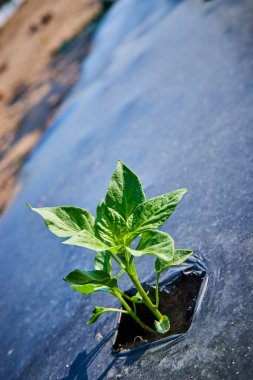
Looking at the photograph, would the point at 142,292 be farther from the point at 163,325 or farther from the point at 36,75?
the point at 36,75

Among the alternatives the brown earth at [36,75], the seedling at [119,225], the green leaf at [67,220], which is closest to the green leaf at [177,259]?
the seedling at [119,225]

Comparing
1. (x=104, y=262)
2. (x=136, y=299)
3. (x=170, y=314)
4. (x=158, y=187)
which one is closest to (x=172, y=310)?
(x=170, y=314)

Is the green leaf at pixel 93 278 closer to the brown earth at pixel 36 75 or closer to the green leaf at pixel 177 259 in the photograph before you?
the green leaf at pixel 177 259

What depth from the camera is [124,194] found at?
105 cm

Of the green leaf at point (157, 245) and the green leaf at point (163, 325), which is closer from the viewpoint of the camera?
the green leaf at point (157, 245)

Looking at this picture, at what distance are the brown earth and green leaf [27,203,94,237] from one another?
225cm

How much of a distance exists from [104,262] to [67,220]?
187 mm

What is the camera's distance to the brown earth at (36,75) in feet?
13.5

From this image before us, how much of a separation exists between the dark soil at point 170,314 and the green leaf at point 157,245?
275 mm

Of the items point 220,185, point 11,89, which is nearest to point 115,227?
point 220,185

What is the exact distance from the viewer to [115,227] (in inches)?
39.6

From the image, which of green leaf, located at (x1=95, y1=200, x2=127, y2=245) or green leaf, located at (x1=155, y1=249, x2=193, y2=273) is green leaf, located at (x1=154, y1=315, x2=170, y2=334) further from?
green leaf, located at (x1=95, y1=200, x2=127, y2=245)

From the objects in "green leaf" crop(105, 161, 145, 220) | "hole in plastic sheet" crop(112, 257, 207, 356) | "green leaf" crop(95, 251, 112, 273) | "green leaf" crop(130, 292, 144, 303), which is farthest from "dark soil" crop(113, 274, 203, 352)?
"green leaf" crop(105, 161, 145, 220)

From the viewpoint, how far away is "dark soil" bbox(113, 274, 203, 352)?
113 centimetres
